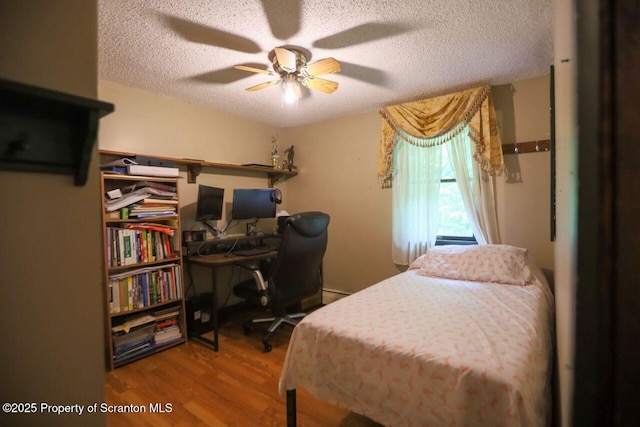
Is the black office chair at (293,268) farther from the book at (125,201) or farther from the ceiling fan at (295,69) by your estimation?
the book at (125,201)

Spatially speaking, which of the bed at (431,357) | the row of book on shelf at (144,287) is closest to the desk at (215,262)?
the row of book on shelf at (144,287)

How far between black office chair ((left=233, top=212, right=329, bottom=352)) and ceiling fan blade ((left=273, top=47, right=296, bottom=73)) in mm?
1054

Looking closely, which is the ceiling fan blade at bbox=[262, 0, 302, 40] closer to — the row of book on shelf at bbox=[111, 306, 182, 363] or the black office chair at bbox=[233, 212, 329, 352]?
the black office chair at bbox=[233, 212, 329, 352]

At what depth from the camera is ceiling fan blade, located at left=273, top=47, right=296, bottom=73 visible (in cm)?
173

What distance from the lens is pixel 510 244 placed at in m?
2.48

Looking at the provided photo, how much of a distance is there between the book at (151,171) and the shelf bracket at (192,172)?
449mm

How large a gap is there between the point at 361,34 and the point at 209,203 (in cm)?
201

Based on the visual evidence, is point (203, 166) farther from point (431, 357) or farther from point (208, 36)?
point (431, 357)

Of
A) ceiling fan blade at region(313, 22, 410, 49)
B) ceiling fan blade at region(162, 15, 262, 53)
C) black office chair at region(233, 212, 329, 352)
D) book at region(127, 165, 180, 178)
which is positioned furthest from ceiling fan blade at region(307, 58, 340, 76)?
book at region(127, 165, 180, 178)

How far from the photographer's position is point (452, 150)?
2.66 m

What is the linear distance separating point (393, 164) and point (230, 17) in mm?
2009

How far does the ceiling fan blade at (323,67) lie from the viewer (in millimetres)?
1837

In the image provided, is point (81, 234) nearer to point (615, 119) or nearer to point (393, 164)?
point (615, 119)

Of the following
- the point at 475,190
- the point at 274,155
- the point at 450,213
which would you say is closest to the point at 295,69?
the point at 274,155
